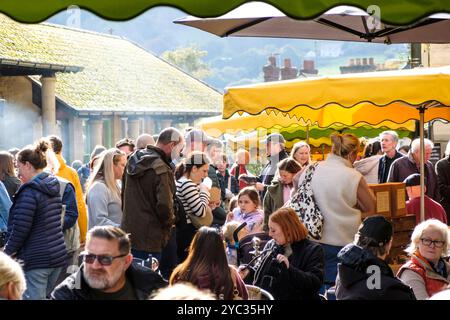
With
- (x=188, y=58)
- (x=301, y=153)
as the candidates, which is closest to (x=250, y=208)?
(x=301, y=153)

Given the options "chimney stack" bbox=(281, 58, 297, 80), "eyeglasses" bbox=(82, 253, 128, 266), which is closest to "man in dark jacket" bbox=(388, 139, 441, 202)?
"eyeglasses" bbox=(82, 253, 128, 266)

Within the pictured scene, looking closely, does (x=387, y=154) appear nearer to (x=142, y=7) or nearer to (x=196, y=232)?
(x=196, y=232)

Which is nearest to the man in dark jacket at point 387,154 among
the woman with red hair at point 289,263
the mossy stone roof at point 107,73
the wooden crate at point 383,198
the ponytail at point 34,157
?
the wooden crate at point 383,198

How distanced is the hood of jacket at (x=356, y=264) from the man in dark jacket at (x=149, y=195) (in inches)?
99.1

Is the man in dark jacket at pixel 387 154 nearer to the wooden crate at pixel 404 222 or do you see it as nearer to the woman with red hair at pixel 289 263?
the wooden crate at pixel 404 222

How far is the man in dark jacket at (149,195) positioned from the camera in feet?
23.1

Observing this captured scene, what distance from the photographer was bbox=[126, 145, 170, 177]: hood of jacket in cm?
702

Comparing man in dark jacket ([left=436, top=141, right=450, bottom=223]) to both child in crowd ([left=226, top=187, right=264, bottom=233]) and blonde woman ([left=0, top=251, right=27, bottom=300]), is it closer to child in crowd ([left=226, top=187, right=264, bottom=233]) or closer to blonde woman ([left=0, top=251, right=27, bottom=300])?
child in crowd ([left=226, top=187, right=264, bottom=233])

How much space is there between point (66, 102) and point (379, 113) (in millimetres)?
22879

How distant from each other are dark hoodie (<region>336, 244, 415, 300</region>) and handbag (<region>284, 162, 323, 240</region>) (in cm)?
243

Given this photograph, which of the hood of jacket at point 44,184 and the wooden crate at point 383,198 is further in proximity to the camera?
the wooden crate at point 383,198

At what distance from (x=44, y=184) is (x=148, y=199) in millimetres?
830

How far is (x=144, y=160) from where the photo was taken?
702 centimetres
